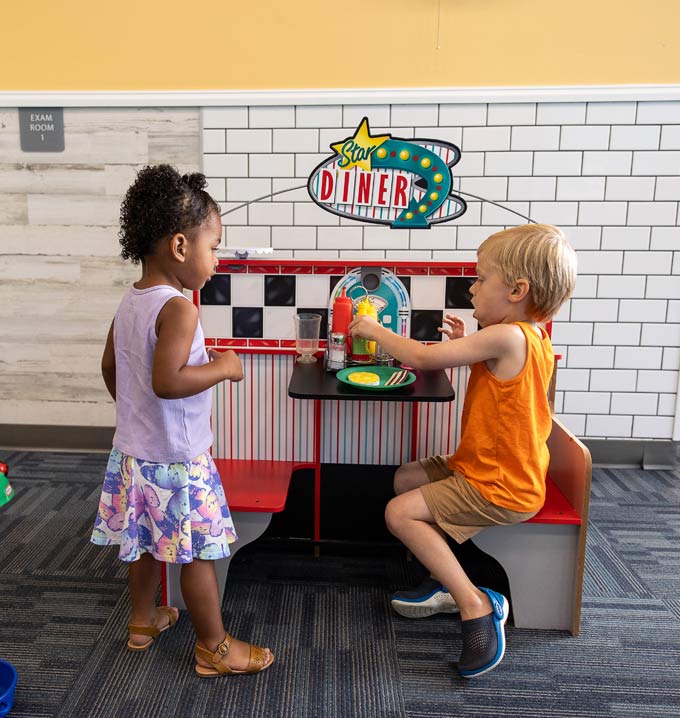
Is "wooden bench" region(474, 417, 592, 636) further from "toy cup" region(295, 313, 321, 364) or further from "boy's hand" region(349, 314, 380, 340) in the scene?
"toy cup" region(295, 313, 321, 364)

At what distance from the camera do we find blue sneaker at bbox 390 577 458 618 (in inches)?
69.5

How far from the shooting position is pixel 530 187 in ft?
8.95

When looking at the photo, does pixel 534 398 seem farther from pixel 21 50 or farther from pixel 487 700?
pixel 21 50

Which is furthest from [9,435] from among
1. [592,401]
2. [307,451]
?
[592,401]

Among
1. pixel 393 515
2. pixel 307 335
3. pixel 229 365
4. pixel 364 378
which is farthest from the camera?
pixel 307 335

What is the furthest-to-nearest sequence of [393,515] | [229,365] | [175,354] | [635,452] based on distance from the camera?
[635,452], [393,515], [229,365], [175,354]

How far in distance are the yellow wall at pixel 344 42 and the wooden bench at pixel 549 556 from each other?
180cm

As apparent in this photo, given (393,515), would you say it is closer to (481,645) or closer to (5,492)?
(481,645)

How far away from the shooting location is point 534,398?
1563 millimetres

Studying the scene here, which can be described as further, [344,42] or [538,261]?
[344,42]

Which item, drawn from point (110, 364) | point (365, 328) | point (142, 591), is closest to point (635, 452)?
point (365, 328)

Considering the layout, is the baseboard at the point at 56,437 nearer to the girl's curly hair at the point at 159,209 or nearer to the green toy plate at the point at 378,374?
the green toy plate at the point at 378,374

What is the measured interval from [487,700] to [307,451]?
0.91 metres

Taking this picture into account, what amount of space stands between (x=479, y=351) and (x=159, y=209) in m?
0.82
